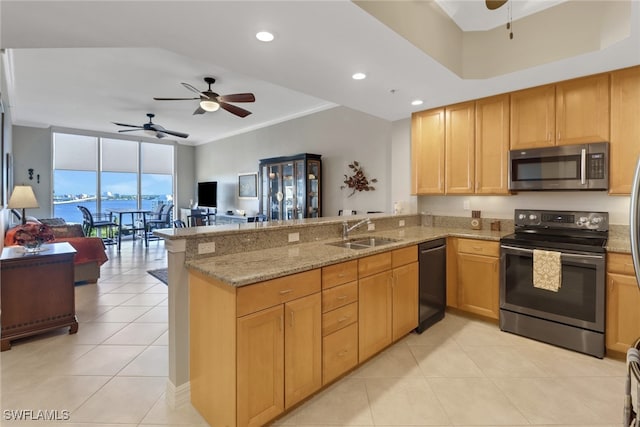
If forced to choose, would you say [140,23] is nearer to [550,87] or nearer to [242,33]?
[242,33]

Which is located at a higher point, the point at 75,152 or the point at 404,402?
the point at 75,152

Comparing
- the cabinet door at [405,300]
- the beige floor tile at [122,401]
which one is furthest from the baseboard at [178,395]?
the cabinet door at [405,300]

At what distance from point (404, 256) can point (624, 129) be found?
2164 millimetres

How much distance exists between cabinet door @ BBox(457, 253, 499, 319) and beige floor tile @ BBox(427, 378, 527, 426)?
3.49ft

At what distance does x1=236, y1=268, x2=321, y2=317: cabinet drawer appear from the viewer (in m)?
1.56

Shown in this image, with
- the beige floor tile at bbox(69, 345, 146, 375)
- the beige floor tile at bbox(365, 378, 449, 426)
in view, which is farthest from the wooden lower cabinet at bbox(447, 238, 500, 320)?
the beige floor tile at bbox(69, 345, 146, 375)

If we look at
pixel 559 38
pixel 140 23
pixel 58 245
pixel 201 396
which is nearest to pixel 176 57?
pixel 140 23

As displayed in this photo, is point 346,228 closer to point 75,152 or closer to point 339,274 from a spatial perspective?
point 339,274

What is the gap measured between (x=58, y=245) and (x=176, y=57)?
249 cm

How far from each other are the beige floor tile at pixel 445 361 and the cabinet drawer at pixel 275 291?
121cm

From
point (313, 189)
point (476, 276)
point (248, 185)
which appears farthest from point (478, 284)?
point (248, 185)

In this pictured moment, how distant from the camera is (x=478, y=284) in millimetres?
3178

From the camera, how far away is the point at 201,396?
1837 mm

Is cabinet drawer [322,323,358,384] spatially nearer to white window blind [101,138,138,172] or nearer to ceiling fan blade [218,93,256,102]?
ceiling fan blade [218,93,256,102]
